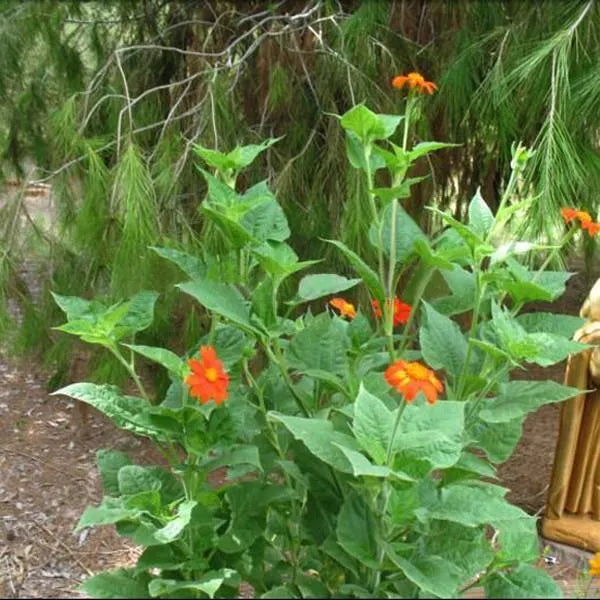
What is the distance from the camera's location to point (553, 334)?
1.63 m

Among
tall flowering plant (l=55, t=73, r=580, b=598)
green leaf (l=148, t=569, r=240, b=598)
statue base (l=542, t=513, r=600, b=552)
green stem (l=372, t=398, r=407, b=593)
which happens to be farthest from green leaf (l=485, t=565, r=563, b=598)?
statue base (l=542, t=513, r=600, b=552)

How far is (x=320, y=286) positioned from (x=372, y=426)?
1.35ft

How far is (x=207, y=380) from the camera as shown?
1.40 meters

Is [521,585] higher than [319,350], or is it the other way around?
[319,350]

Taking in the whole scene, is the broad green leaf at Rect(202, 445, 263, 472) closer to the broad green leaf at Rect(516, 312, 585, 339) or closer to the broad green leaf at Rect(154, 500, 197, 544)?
the broad green leaf at Rect(154, 500, 197, 544)

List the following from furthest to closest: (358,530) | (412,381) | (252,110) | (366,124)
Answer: (252,110) → (366,124) → (358,530) → (412,381)

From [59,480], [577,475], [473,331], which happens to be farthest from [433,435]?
[59,480]

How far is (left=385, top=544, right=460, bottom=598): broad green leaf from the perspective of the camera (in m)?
1.37

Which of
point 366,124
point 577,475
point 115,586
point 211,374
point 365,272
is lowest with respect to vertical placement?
point 577,475

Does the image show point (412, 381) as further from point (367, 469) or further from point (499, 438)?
point (499, 438)

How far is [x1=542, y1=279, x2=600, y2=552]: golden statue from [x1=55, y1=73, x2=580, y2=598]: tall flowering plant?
0.77 meters

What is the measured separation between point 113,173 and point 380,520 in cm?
156

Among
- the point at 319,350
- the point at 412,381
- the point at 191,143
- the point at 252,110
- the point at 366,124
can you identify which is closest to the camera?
the point at 412,381

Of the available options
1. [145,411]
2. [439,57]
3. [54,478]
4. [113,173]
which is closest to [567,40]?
[439,57]
